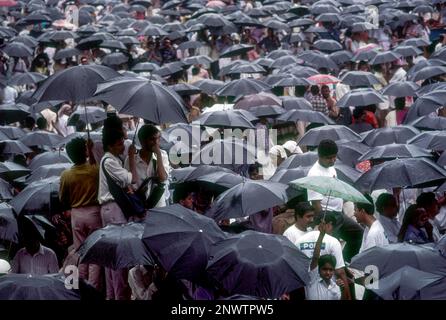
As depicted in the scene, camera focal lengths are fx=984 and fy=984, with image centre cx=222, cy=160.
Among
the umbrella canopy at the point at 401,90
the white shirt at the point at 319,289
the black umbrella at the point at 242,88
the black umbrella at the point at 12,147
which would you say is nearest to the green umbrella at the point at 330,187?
the white shirt at the point at 319,289

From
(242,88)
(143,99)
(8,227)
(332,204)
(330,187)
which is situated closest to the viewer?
(330,187)

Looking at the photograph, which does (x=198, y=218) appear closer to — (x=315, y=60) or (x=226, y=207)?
(x=226, y=207)

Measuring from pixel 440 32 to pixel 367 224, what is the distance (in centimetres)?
1376

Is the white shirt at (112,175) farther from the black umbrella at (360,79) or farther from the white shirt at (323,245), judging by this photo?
the black umbrella at (360,79)

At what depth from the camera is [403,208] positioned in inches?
426

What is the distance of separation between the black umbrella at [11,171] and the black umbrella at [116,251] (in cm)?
345

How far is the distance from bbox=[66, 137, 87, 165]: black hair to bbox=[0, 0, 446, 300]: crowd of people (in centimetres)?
1

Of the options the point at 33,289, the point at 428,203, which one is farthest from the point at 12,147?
the point at 33,289

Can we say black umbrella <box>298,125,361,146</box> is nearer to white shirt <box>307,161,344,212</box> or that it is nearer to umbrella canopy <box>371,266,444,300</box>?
white shirt <box>307,161,344,212</box>

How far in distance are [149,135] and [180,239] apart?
126 centimetres

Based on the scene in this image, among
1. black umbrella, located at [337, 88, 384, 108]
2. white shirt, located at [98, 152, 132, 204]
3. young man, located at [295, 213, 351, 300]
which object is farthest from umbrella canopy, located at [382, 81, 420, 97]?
white shirt, located at [98, 152, 132, 204]

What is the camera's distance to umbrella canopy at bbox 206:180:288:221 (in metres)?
8.61

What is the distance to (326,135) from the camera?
11883 mm

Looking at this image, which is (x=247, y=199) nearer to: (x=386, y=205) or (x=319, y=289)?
(x=319, y=289)
